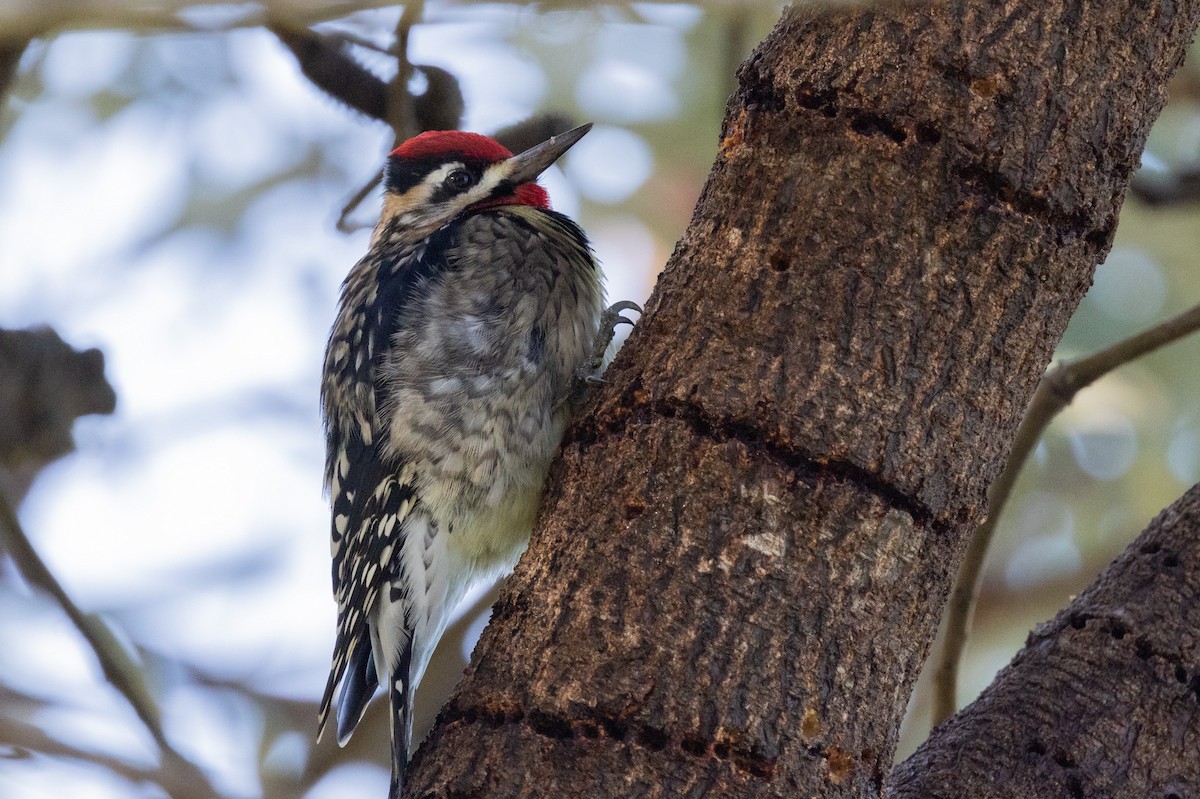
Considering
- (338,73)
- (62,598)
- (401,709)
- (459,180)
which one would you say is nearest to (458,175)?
(459,180)

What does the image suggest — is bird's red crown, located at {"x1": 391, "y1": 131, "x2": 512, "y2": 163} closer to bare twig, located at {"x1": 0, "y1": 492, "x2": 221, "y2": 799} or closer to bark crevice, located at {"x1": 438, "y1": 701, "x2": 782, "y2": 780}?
bare twig, located at {"x1": 0, "y1": 492, "x2": 221, "y2": 799}

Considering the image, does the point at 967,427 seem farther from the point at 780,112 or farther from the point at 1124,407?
the point at 1124,407

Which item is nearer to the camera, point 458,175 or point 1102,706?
point 1102,706

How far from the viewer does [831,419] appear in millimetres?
1888

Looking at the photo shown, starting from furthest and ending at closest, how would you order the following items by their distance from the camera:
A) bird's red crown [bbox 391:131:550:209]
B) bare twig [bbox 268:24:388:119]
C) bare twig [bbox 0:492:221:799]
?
1. bird's red crown [bbox 391:131:550:209]
2. bare twig [bbox 268:24:388:119]
3. bare twig [bbox 0:492:221:799]

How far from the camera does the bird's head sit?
3.56 m

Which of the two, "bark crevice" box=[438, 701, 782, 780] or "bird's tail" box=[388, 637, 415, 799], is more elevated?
"bird's tail" box=[388, 637, 415, 799]

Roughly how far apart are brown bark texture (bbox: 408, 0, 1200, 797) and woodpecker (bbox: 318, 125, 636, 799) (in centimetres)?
85

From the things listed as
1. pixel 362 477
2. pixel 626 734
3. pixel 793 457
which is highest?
pixel 362 477

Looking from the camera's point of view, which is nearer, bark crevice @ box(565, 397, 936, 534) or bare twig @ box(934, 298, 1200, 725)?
bark crevice @ box(565, 397, 936, 534)

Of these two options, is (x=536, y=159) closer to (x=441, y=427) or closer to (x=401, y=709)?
(x=441, y=427)

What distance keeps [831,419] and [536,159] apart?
186 cm

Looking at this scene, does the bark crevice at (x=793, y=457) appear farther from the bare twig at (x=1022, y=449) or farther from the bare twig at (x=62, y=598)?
the bare twig at (x=62, y=598)

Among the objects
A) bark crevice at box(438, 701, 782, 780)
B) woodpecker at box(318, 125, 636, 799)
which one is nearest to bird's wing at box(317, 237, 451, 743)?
woodpecker at box(318, 125, 636, 799)
